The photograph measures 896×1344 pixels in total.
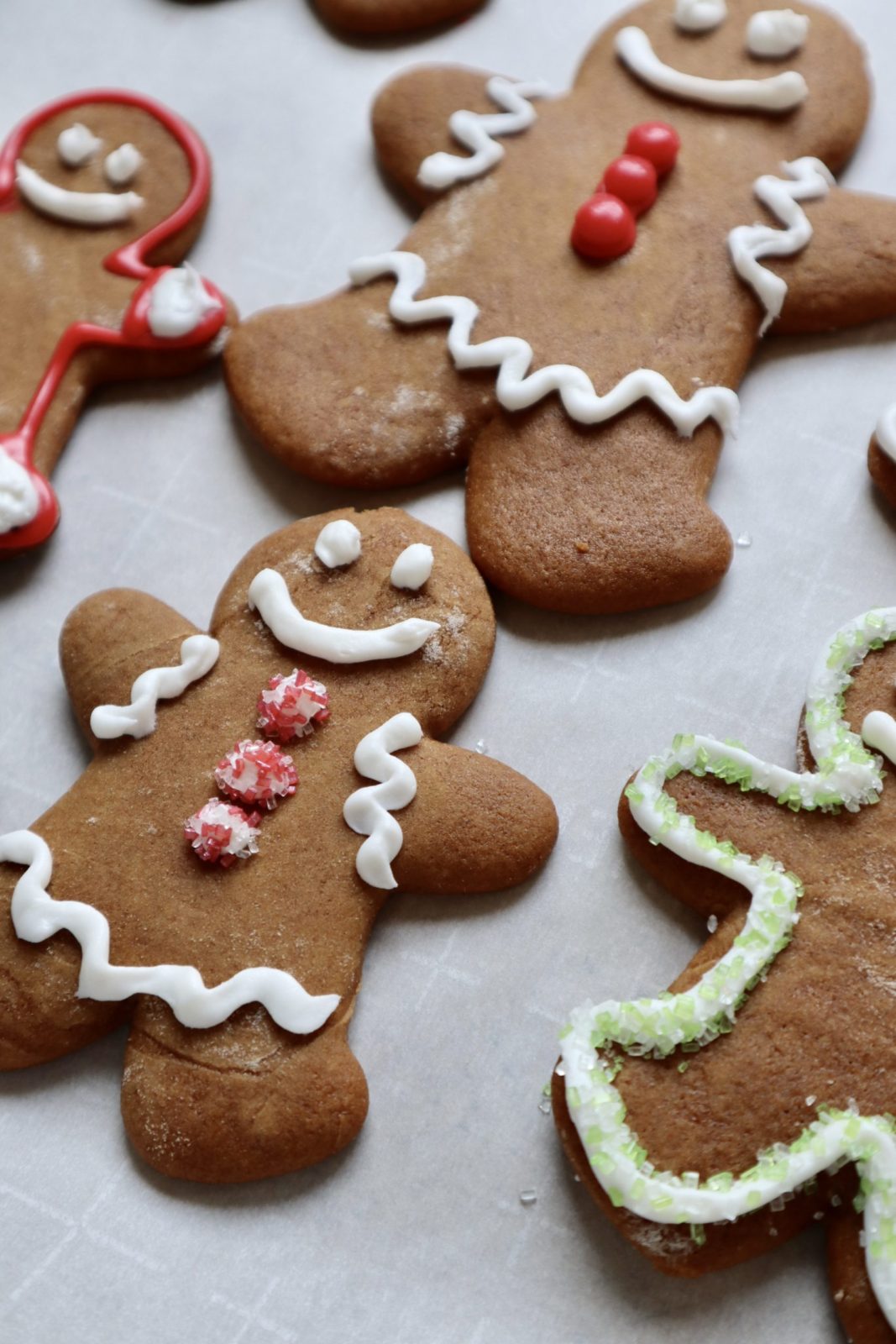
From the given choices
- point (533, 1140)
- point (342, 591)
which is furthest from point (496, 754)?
point (533, 1140)

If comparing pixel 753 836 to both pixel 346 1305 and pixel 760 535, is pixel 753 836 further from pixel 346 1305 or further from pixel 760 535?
pixel 346 1305

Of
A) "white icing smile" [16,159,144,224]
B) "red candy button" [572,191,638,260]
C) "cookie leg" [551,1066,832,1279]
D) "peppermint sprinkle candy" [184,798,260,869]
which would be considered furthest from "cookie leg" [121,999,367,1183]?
"white icing smile" [16,159,144,224]

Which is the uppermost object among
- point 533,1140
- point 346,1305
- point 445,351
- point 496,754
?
point 445,351

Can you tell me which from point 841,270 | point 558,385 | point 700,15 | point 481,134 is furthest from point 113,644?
point 700,15

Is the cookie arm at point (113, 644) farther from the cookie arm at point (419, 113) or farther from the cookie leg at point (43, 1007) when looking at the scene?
the cookie arm at point (419, 113)

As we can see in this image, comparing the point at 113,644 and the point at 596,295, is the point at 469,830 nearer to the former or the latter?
the point at 113,644
